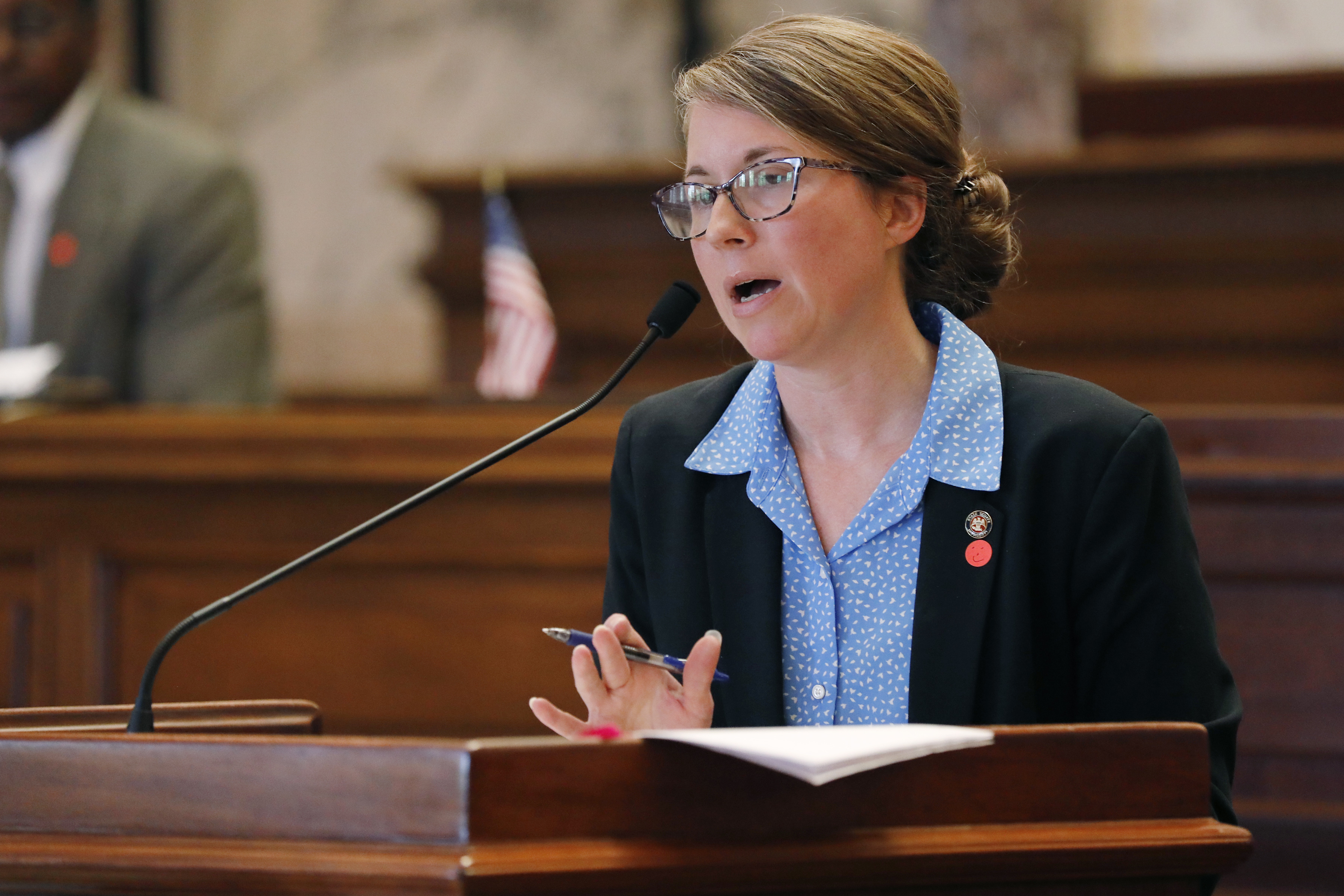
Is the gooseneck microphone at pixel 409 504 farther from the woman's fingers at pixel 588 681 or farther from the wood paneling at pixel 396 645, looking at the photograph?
the wood paneling at pixel 396 645

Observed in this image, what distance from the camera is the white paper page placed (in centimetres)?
320

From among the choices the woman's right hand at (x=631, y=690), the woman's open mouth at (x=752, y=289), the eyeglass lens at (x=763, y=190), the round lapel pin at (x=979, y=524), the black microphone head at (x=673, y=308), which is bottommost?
the woman's right hand at (x=631, y=690)

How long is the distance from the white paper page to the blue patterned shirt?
2204 mm

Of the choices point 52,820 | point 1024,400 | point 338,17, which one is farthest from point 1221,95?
point 52,820

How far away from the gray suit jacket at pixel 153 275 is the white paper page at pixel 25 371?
246 mm

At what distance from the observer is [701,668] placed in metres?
1.23

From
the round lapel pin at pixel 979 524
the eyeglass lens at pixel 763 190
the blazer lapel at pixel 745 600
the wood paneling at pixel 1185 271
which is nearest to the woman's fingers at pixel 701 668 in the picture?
the blazer lapel at pixel 745 600

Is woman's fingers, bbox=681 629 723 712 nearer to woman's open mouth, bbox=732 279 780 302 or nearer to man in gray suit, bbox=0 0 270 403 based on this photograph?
woman's open mouth, bbox=732 279 780 302

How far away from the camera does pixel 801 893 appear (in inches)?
37.0

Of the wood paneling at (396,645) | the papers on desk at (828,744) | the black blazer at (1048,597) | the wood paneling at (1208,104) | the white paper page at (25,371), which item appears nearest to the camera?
the papers on desk at (828,744)

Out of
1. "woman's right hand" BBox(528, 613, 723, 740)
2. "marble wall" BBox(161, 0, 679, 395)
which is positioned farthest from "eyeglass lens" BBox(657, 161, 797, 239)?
"marble wall" BBox(161, 0, 679, 395)

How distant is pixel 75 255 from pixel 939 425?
2.96m

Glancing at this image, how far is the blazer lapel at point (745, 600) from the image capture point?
1469 millimetres

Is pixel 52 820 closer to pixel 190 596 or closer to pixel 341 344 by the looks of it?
pixel 190 596
